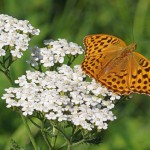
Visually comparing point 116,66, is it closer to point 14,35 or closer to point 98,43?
point 98,43

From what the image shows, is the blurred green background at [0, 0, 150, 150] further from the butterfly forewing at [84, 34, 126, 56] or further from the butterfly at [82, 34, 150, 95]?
the butterfly at [82, 34, 150, 95]

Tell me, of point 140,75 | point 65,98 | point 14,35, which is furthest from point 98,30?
point 65,98

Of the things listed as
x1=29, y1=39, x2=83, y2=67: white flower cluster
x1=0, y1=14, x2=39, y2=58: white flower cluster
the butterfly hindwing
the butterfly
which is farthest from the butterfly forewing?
x1=0, y1=14, x2=39, y2=58: white flower cluster

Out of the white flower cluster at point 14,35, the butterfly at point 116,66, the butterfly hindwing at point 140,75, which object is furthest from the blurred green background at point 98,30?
the white flower cluster at point 14,35

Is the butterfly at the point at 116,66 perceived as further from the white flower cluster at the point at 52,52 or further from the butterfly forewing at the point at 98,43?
the white flower cluster at the point at 52,52

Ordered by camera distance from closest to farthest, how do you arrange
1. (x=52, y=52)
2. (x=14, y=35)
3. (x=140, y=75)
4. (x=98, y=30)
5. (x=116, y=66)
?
(x=140, y=75), (x=116, y=66), (x=14, y=35), (x=52, y=52), (x=98, y=30)

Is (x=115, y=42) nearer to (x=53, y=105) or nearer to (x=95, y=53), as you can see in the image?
(x=95, y=53)
